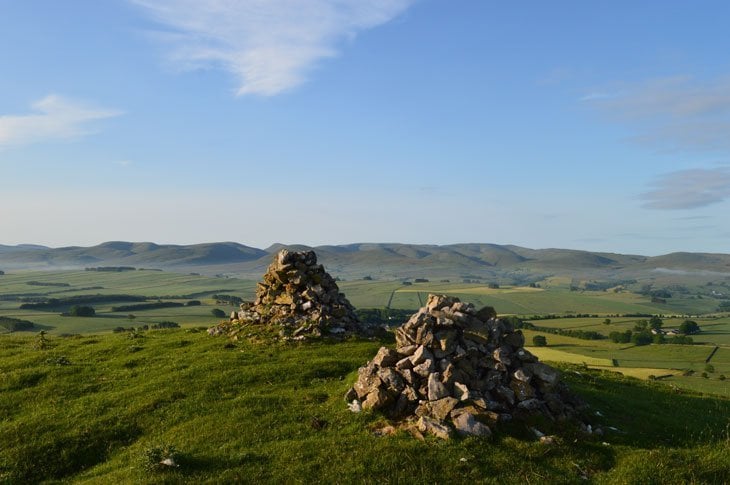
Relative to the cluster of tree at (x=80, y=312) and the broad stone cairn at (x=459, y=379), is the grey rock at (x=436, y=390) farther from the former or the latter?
the cluster of tree at (x=80, y=312)

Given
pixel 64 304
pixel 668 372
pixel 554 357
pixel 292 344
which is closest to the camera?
pixel 292 344

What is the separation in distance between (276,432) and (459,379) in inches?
316

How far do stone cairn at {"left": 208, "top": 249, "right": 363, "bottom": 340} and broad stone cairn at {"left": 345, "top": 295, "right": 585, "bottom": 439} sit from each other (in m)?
13.4

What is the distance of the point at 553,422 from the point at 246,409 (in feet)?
43.8

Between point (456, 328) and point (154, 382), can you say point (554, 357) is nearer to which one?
point (456, 328)

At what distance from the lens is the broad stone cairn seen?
19703 millimetres

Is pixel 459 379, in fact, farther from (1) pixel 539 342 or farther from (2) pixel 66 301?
(2) pixel 66 301

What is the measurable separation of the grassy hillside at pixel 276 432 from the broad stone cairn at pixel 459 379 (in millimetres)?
1049

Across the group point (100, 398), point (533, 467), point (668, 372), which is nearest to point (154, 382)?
point (100, 398)

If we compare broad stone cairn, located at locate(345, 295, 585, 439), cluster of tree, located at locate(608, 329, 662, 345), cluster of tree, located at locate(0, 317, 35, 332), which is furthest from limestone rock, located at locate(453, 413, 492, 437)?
cluster of tree, located at locate(0, 317, 35, 332)

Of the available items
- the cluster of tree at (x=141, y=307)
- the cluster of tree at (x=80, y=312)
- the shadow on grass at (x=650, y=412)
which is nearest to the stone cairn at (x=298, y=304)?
the shadow on grass at (x=650, y=412)

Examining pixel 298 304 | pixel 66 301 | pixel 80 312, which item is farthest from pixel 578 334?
pixel 66 301

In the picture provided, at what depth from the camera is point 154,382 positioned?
25.6 meters

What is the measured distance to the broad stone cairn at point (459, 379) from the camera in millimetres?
19703
